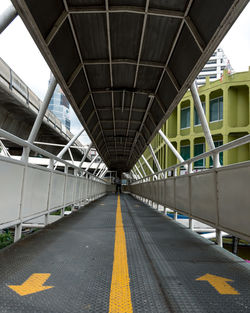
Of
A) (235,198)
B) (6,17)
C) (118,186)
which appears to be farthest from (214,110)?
(118,186)

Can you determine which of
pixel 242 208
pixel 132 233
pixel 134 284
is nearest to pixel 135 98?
pixel 132 233

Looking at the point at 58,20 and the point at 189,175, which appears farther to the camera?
the point at 189,175

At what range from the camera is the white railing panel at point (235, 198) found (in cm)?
320

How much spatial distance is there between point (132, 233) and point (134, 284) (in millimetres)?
2759

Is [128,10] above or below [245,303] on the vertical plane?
above

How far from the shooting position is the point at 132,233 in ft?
17.4

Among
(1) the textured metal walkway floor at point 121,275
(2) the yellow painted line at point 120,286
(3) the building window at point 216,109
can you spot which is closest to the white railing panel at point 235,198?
(1) the textured metal walkway floor at point 121,275

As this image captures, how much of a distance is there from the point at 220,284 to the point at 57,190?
482 cm

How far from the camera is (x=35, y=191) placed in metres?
4.82

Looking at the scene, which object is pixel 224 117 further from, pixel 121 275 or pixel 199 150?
pixel 121 275

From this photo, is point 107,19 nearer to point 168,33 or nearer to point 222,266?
point 168,33

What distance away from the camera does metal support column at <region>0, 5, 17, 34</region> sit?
4.74 metres

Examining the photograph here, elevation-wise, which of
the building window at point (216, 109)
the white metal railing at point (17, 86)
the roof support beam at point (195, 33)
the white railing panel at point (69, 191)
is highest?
the building window at point (216, 109)

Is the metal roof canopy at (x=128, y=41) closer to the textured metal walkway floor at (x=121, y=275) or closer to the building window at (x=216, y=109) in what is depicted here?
the textured metal walkway floor at (x=121, y=275)
